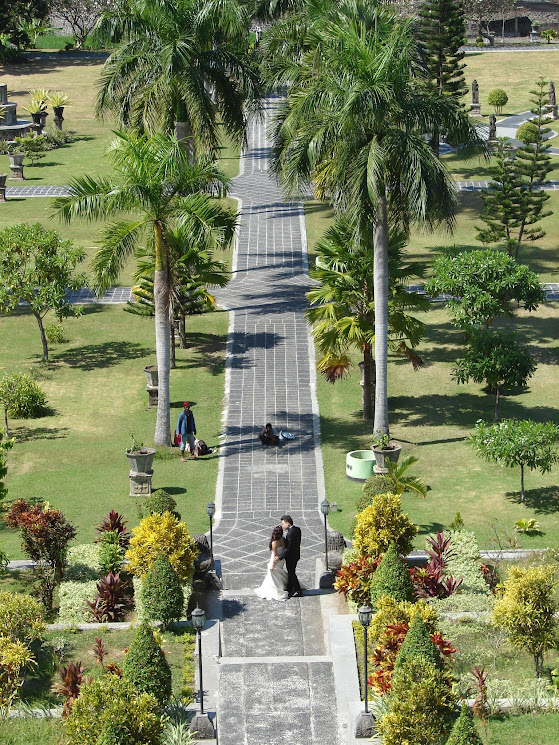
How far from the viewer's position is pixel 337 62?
22641 mm

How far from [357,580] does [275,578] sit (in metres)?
1.27

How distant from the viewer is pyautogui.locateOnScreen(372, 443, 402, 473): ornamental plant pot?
77.2 feet

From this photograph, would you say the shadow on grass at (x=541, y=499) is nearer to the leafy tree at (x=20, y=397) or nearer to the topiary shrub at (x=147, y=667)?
the topiary shrub at (x=147, y=667)

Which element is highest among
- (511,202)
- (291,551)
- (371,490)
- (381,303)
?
(511,202)

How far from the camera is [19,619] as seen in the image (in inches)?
627

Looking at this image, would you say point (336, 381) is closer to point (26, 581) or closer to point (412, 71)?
point (412, 71)

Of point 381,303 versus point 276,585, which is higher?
point 381,303

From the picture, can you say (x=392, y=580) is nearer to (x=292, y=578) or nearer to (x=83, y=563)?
(x=292, y=578)

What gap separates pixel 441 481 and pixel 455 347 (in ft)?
26.1

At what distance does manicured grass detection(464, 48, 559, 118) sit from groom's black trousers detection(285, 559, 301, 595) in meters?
40.2

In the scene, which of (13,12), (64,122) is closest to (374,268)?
(64,122)

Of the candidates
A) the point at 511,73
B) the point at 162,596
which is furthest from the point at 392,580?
the point at 511,73

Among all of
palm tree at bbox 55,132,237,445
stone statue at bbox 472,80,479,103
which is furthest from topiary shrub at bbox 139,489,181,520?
stone statue at bbox 472,80,479,103

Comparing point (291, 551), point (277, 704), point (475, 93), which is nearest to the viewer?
point (277, 704)
